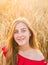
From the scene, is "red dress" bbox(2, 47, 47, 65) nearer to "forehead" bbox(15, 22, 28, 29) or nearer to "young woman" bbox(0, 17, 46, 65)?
"young woman" bbox(0, 17, 46, 65)

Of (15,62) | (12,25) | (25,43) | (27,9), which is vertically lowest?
(15,62)

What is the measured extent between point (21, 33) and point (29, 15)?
8.1 inches

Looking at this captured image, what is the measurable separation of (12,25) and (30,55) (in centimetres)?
29

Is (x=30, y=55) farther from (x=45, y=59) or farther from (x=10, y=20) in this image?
(x=10, y=20)

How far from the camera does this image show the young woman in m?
1.94

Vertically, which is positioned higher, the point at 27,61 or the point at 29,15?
the point at 29,15

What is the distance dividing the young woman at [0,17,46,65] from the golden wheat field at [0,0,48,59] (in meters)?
0.07

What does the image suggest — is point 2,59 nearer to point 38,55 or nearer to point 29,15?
point 38,55

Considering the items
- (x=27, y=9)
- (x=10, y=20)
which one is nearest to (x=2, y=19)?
(x=10, y=20)

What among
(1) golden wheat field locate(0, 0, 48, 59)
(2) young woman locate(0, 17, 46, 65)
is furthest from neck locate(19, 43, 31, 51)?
(1) golden wheat field locate(0, 0, 48, 59)

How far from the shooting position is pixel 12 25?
1972 millimetres

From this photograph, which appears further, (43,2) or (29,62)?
(43,2)

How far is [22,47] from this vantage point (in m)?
1.99

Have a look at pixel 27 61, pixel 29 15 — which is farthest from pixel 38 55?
pixel 29 15
